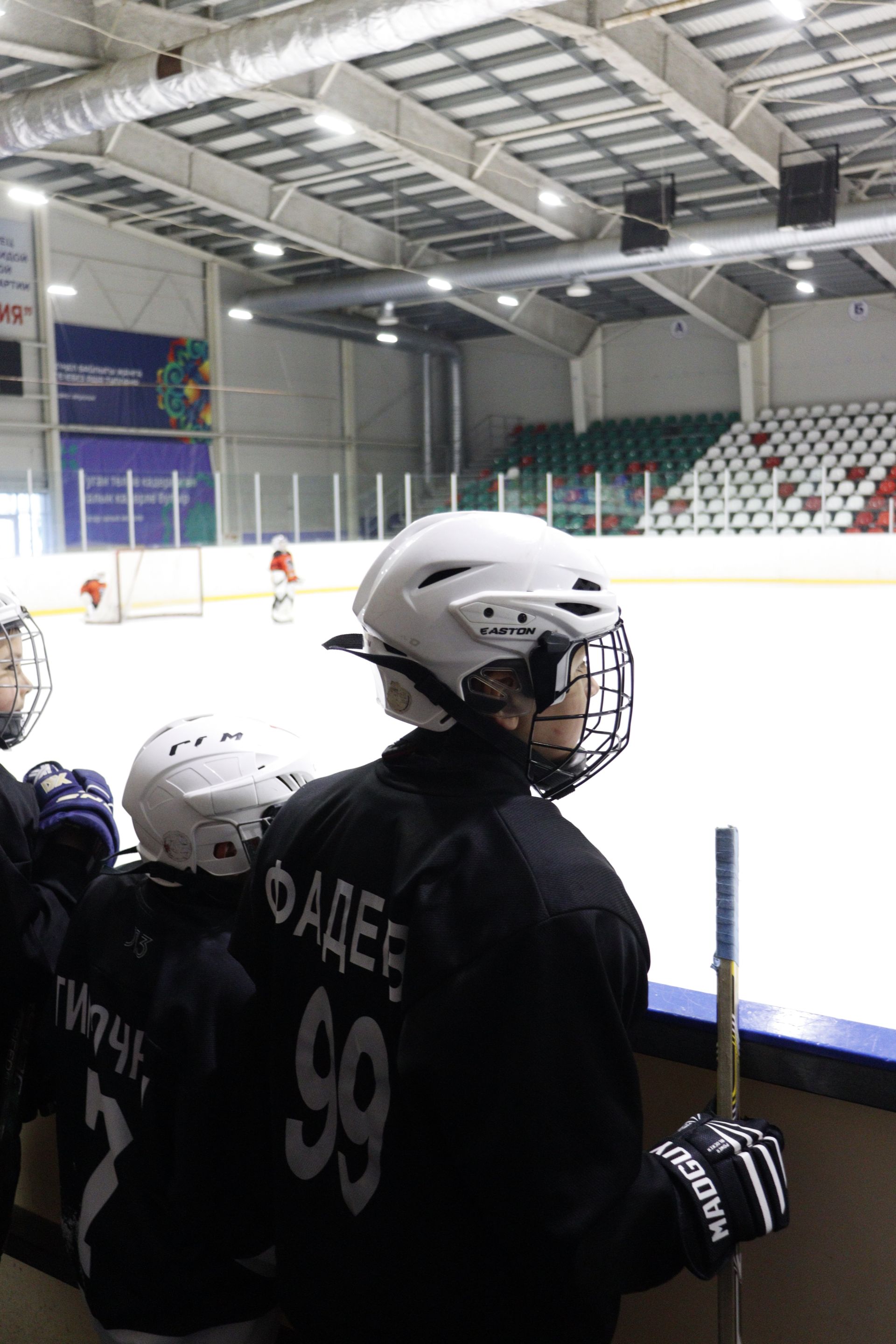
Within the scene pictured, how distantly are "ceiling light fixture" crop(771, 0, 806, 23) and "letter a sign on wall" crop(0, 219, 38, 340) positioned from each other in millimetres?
14259

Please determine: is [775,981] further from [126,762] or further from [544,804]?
[126,762]

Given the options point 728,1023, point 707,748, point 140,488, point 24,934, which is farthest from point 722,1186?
point 140,488

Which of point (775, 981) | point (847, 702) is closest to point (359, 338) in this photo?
point (847, 702)

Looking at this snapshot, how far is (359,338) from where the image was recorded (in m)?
26.7

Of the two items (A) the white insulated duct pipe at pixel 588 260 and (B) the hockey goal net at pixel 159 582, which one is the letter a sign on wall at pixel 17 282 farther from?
(B) the hockey goal net at pixel 159 582

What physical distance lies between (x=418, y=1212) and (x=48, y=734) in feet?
20.0

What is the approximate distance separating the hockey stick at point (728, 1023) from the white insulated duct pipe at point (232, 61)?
31.2 feet

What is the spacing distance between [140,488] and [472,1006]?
20993mm

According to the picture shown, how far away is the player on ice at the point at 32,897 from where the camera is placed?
1.88 metres

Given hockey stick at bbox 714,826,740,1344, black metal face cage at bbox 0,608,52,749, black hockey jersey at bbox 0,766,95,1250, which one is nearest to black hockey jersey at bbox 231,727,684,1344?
hockey stick at bbox 714,826,740,1344

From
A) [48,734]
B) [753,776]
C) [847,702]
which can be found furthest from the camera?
[847,702]

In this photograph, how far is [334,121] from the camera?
45.8ft

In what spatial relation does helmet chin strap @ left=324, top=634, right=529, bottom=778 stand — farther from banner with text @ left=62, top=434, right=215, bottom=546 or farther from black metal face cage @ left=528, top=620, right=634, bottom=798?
banner with text @ left=62, top=434, right=215, bottom=546

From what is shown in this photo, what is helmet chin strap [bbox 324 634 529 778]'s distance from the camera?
1.29 m
